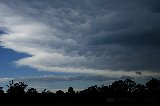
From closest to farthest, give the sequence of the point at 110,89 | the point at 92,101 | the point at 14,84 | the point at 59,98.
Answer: the point at 59,98
the point at 92,101
the point at 14,84
the point at 110,89

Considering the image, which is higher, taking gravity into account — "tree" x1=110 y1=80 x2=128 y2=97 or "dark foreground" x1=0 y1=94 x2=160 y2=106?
"tree" x1=110 y1=80 x2=128 y2=97

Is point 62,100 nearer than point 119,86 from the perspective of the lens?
Yes

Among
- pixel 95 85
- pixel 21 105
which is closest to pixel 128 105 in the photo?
pixel 21 105

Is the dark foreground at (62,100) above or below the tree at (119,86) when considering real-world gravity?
below

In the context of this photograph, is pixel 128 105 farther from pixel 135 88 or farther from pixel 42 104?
pixel 135 88

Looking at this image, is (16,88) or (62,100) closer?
(62,100)

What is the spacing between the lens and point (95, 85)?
156625mm

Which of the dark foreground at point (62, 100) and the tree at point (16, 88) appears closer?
the dark foreground at point (62, 100)

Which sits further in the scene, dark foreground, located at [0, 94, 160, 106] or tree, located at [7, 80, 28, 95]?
tree, located at [7, 80, 28, 95]

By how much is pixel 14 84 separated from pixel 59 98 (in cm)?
9815

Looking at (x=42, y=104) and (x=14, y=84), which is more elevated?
(x=14, y=84)

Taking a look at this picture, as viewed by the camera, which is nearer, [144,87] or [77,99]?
[77,99]

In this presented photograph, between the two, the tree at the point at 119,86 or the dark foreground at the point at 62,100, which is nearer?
the dark foreground at the point at 62,100

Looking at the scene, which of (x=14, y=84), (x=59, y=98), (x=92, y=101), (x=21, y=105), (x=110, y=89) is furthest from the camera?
(x=110, y=89)
